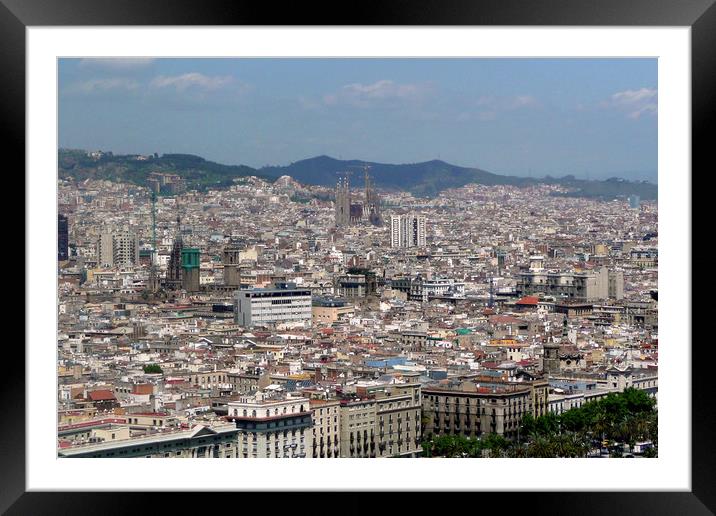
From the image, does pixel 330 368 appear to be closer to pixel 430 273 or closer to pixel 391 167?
pixel 430 273

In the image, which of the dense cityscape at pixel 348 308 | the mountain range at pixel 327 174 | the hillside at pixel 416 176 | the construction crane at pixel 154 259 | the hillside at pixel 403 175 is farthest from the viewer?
the hillside at pixel 403 175

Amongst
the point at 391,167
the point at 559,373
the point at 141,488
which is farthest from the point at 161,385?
the point at 141,488

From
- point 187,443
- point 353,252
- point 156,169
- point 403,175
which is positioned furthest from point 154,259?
point 187,443

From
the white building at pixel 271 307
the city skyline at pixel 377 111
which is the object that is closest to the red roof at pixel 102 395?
the white building at pixel 271 307

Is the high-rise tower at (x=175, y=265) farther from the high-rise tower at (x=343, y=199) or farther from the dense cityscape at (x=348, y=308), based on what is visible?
the high-rise tower at (x=343, y=199)

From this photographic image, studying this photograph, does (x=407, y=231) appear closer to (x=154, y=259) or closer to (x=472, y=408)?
(x=154, y=259)

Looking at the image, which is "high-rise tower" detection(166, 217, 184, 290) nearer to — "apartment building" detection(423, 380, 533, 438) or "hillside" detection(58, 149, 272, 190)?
"hillside" detection(58, 149, 272, 190)

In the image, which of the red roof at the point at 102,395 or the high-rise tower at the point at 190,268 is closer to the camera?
the red roof at the point at 102,395
